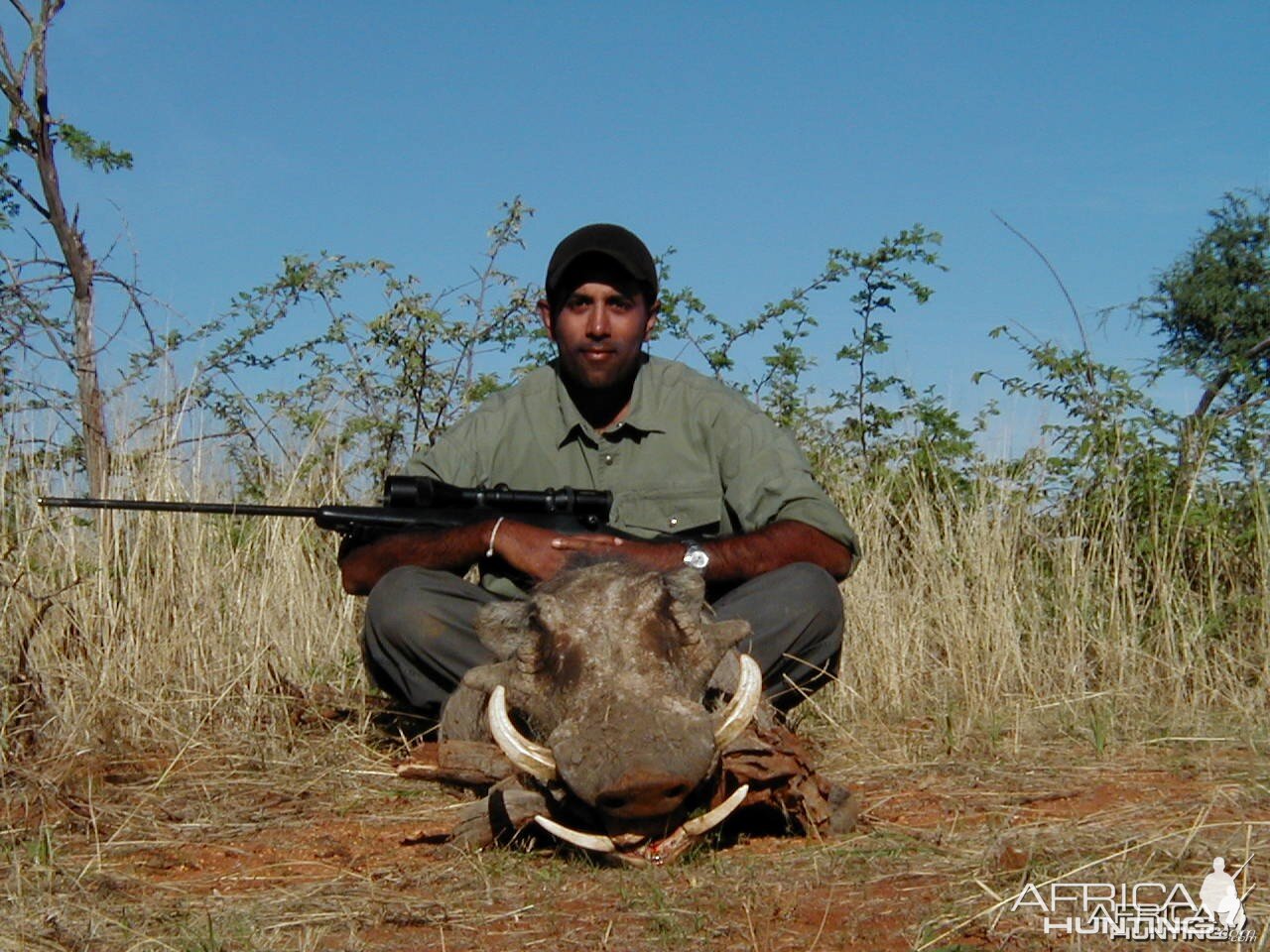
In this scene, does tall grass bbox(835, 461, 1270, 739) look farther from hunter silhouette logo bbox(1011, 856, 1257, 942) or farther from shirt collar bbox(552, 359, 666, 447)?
hunter silhouette logo bbox(1011, 856, 1257, 942)

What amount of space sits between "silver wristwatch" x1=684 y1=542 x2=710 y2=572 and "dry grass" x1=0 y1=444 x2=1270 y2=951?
30.2 inches

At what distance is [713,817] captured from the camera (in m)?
3.10

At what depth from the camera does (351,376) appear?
7562mm

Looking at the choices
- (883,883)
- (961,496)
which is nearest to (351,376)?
(961,496)

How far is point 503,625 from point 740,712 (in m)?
0.89

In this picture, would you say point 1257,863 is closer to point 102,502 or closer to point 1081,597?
point 1081,597

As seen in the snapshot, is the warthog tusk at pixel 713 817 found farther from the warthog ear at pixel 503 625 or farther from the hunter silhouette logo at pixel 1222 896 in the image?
the hunter silhouette logo at pixel 1222 896

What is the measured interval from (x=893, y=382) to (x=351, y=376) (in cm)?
302

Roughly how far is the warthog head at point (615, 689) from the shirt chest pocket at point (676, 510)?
1.15 metres

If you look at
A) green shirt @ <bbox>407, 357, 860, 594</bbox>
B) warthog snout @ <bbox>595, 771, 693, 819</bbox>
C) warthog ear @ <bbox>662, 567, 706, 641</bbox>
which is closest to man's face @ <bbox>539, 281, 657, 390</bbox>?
green shirt @ <bbox>407, 357, 860, 594</bbox>

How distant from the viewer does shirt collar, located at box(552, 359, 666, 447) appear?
17.0 ft

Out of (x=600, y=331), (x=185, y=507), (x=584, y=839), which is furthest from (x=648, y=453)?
(x=584, y=839)

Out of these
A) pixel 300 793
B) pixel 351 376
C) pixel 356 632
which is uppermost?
pixel 351 376

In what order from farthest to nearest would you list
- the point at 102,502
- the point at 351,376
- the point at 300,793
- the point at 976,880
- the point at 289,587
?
the point at 351,376 < the point at 289,587 < the point at 102,502 < the point at 300,793 < the point at 976,880
